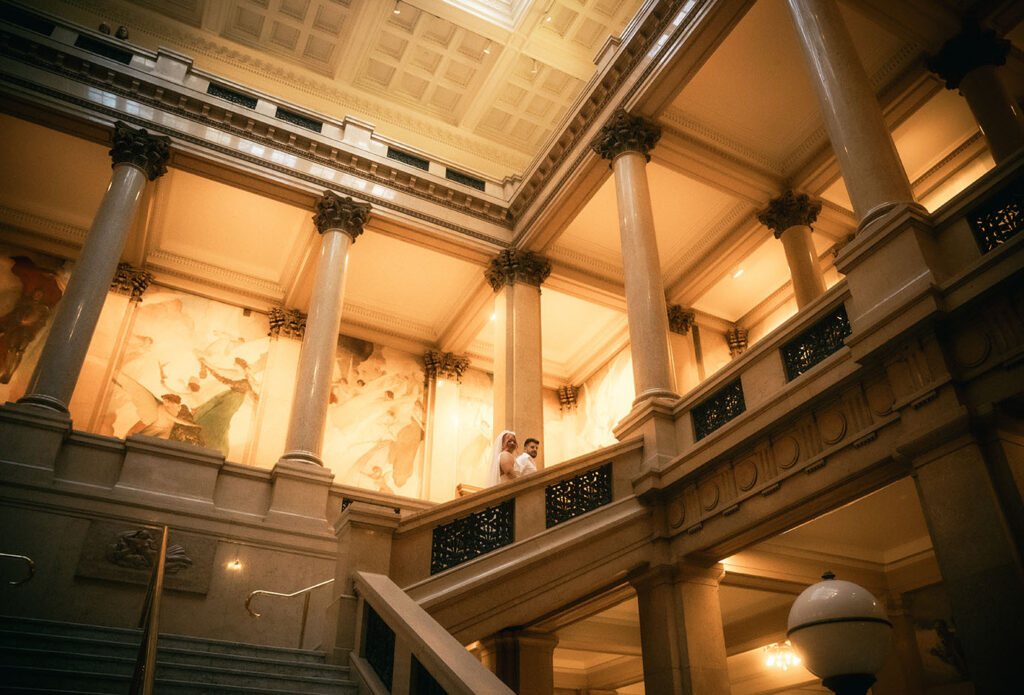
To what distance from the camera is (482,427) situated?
17141 mm

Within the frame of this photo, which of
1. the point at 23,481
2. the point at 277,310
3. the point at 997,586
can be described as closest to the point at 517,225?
the point at 277,310

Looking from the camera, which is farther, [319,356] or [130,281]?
[130,281]

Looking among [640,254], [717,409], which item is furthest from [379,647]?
[640,254]

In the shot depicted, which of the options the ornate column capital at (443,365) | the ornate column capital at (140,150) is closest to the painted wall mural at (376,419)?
the ornate column capital at (443,365)

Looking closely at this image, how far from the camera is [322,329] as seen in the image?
37.8 feet

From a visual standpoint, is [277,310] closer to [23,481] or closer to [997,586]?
[23,481]

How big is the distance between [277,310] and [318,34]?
590 cm

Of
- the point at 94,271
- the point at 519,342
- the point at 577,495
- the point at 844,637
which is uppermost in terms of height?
the point at 519,342

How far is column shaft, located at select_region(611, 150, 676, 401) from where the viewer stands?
9094mm

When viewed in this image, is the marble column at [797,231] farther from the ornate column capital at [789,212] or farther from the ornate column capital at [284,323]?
the ornate column capital at [284,323]

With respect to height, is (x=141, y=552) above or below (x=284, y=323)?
below

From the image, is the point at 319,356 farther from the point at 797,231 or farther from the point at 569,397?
the point at 569,397

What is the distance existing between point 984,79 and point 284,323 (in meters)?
13.0

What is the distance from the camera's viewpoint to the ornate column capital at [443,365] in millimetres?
17188
